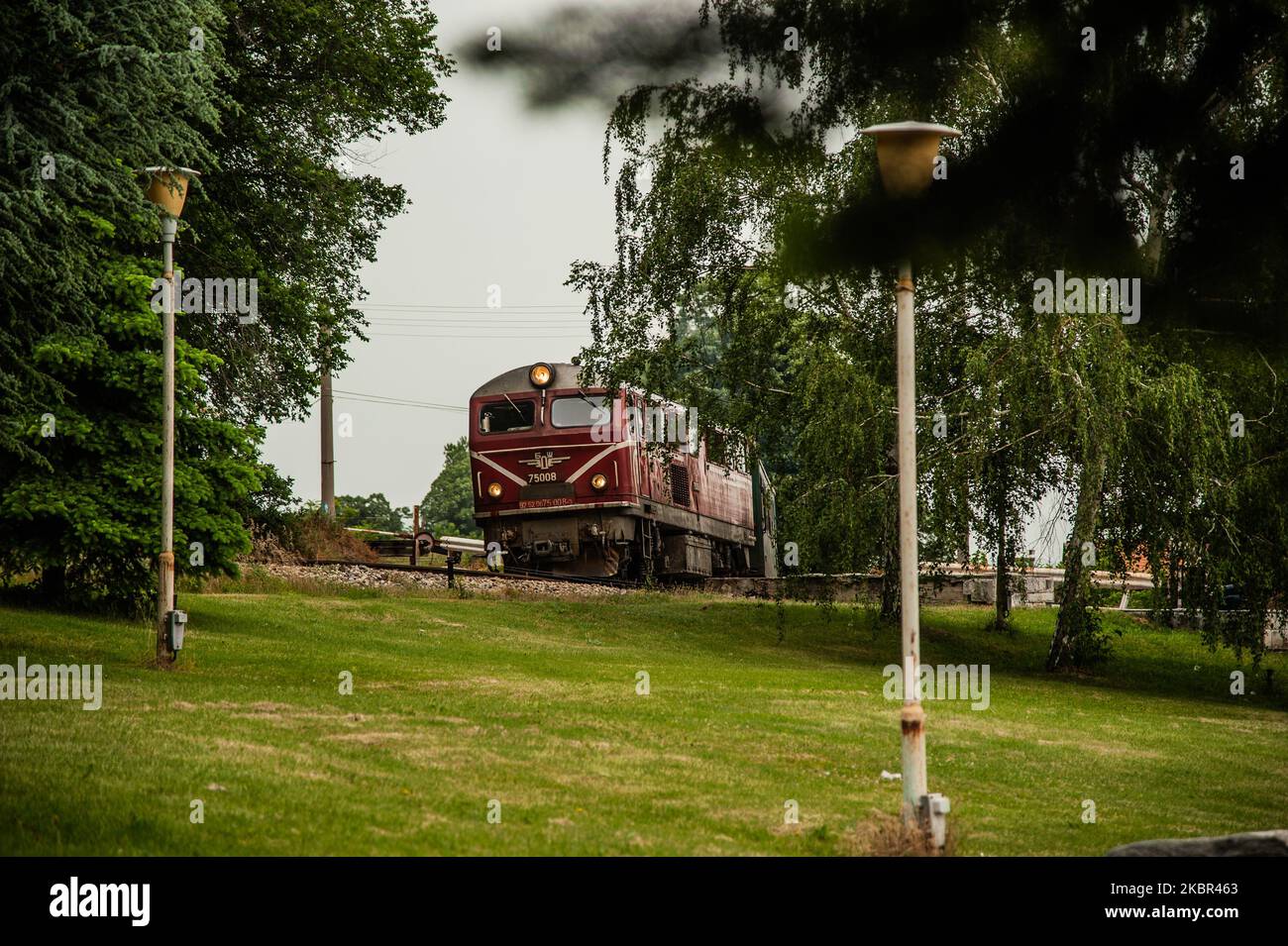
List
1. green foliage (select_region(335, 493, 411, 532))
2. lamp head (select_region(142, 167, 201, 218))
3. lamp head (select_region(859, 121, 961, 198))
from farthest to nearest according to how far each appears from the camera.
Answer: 1. green foliage (select_region(335, 493, 411, 532))
2. lamp head (select_region(142, 167, 201, 218))
3. lamp head (select_region(859, 121, 961, 198))

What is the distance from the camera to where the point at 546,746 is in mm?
12141

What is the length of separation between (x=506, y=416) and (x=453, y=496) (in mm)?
43604

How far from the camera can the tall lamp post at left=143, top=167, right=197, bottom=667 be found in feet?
43.9

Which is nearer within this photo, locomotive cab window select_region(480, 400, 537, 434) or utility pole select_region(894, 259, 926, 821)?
utility pole select_region(894, 259, 926, 821)

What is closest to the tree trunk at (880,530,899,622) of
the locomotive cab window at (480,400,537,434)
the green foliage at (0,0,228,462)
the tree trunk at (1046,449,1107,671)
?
the tree trunk at (1046,449,1107,671)

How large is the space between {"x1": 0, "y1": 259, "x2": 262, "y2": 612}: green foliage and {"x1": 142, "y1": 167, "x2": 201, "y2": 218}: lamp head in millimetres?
4122

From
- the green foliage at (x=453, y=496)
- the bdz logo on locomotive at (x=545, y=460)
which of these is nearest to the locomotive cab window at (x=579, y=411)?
the bdz logo on locomotive at (x=545, y=460)

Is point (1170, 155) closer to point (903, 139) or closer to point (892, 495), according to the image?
point (903, 139)

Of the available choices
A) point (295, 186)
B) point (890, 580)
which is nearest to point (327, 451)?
point (295, 186)

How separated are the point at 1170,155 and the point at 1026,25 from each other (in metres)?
0.34

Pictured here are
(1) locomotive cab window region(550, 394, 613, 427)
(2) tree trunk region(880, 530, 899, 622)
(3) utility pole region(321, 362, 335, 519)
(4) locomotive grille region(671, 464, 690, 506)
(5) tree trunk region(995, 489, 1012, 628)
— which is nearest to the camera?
(5) tree trunk region(995, 489, 1012, 628)

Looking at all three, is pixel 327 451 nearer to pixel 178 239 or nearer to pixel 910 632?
pixel 178 239

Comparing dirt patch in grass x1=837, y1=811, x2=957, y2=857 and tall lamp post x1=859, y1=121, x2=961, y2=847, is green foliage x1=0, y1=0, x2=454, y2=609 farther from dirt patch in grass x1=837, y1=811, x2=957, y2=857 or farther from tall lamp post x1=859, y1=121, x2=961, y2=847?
dirt patch in grass x1=837, y1=811, x2=957, y2=857
